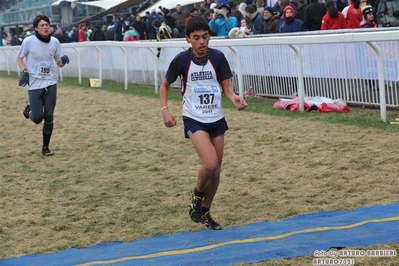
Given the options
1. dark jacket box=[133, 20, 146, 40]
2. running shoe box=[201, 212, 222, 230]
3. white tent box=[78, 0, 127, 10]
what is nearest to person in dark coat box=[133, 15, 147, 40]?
dark jacket box=[133, 20, 146, 40]

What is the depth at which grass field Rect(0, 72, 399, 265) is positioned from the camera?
674 cm

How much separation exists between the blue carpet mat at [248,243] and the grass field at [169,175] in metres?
0.22

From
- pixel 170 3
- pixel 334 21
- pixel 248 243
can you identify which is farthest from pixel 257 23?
pixel 170 3

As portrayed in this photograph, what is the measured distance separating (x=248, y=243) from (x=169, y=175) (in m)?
3.10

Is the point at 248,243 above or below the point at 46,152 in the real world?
below

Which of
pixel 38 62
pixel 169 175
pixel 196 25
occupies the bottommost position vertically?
pixel 169 175

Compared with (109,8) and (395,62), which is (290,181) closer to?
(395,62)

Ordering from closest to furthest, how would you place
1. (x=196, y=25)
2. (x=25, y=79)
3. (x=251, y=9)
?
(x=196, y=25) < (x=25, y=79) < (x=251, y=9)

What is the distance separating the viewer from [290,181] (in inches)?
316

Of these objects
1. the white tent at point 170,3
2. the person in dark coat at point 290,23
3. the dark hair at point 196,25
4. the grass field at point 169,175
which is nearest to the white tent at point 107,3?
the white tent at point 170,3

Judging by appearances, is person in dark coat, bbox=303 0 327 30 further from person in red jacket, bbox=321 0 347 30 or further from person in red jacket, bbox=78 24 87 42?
person in red jacket, bbox=78 24 87 42

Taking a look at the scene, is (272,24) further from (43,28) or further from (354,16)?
(43,28)

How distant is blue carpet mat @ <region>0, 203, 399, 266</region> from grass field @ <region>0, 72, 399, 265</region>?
220mm

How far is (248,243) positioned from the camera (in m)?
5.83
